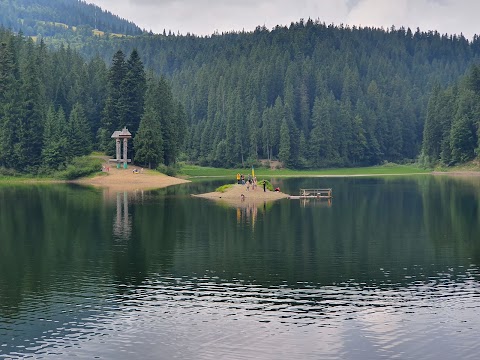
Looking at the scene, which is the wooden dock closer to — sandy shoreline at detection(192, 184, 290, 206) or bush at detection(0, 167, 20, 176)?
sandy shoreline at detection(192, 184, 290, 206)

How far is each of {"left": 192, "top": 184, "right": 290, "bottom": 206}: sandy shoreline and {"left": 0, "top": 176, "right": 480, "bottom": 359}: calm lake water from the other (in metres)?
22.3

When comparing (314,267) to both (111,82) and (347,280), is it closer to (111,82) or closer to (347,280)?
(347,280)

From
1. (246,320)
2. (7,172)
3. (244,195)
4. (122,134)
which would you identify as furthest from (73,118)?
(246,320)

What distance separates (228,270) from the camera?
51.1m

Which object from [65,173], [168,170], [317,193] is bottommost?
[317,193]

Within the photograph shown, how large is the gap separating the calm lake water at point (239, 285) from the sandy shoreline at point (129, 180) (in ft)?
187

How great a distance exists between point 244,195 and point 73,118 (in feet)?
210

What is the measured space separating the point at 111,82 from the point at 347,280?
131949mm

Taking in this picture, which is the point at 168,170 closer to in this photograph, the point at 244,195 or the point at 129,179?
the point at 129,179

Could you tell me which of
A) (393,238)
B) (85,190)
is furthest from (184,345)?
(85,190)

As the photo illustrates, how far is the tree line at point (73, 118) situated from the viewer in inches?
6206

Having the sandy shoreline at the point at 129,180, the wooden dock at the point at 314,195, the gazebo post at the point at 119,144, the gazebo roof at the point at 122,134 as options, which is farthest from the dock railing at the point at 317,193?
the gazebo roof at the point at 122,134

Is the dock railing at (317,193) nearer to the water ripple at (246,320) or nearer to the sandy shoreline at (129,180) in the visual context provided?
the sandy shoreline at (129,180)

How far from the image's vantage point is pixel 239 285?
4588cm
